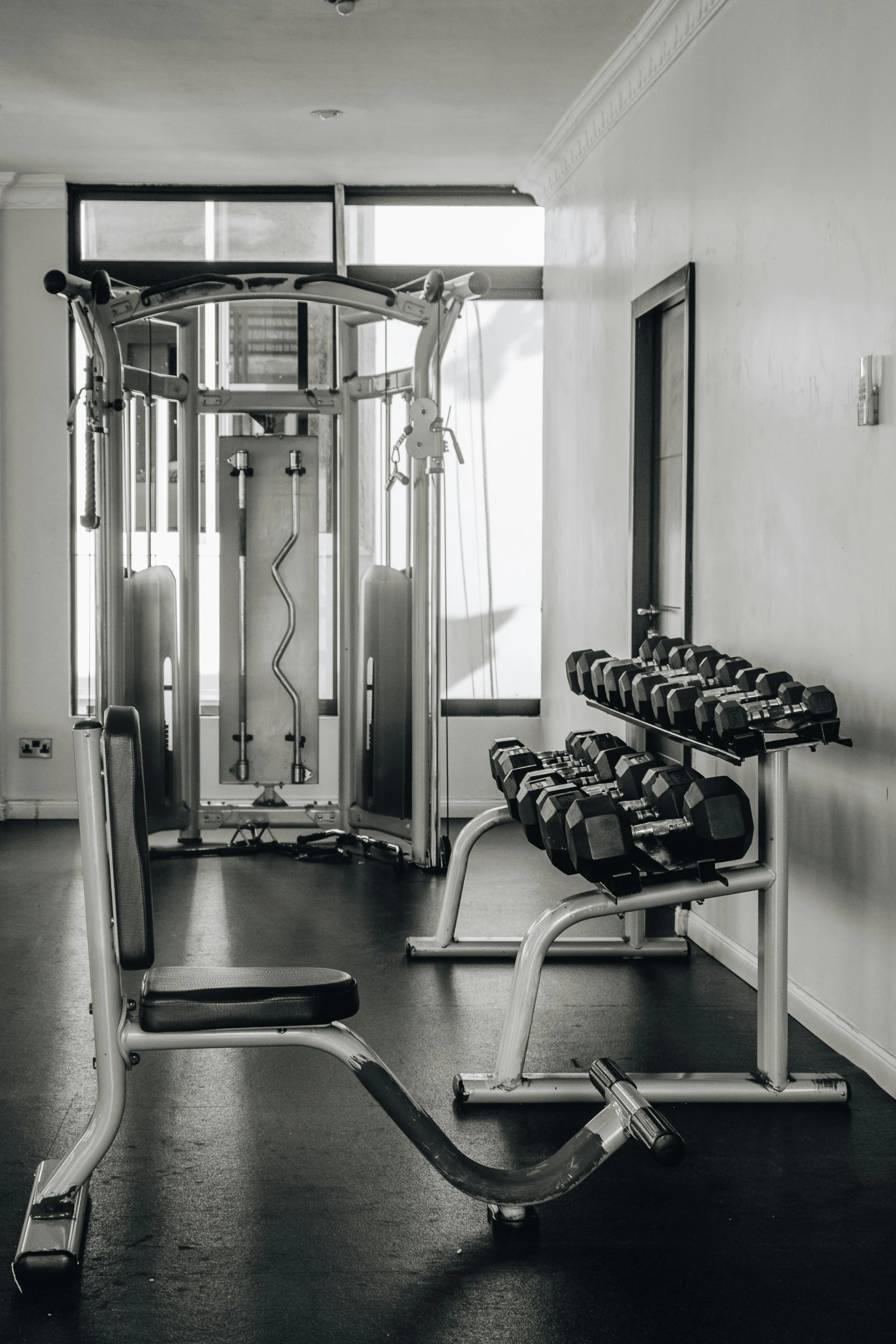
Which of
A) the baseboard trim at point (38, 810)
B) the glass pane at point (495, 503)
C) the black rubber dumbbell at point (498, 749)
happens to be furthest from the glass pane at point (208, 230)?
the black rubber dumbbell at point (498, 749)

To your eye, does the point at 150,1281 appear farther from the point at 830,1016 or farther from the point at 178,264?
the point at 178,264

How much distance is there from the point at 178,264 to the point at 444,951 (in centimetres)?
377

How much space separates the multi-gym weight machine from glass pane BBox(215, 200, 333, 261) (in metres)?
0.77

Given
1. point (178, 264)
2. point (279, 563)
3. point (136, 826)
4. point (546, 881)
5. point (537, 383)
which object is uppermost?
point (178, 264)

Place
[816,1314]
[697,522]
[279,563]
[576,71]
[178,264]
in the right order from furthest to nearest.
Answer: [178,264], [279,563], [576,71], [697,522], [816,1314]

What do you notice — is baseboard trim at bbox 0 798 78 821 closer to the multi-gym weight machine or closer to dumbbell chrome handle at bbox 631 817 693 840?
the multi-gym weight machine

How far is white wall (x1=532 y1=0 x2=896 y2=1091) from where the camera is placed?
9.24 ft

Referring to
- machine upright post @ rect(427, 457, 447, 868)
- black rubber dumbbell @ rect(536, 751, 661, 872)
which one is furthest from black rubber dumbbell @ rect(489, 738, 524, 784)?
machine upright post @ rect(427, 457, 447, 868)

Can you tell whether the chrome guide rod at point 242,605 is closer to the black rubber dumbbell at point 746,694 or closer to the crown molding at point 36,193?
the crown molding at point 36,193

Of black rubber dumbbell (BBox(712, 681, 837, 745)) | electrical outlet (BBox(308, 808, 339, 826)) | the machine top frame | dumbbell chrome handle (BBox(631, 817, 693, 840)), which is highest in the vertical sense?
the machine top frame

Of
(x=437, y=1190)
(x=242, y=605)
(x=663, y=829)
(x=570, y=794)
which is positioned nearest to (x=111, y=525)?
(x=242, y=605)

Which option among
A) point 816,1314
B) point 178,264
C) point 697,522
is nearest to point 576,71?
point 697,522

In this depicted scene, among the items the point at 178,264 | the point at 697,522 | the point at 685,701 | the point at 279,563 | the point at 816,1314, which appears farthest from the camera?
the point at 178,264

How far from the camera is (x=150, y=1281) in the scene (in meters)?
2.03
